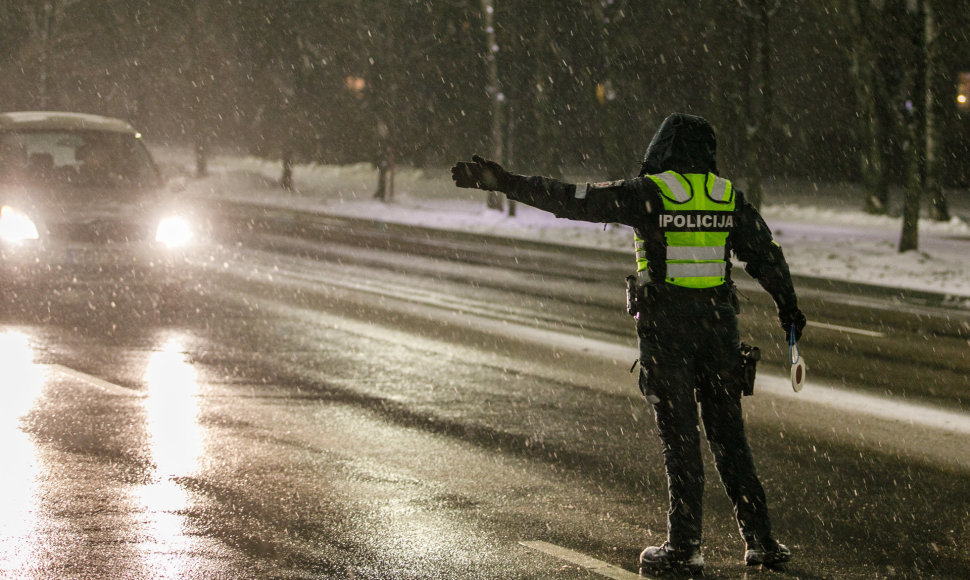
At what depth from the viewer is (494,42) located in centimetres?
2819

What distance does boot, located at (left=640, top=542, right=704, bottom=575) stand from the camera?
484 cm

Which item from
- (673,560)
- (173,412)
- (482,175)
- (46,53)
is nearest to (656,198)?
(482,175)

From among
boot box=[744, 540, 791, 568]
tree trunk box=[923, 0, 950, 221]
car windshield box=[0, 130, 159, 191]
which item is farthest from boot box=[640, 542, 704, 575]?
tree trunk box=[923, 0, 950, 221]

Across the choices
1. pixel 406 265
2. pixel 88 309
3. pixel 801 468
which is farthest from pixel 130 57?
pixel 801 468

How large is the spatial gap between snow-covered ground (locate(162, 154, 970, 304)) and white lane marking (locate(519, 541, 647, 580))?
12363 mm

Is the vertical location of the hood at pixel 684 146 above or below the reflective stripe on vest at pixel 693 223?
above

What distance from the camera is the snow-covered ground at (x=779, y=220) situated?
63.3 ft

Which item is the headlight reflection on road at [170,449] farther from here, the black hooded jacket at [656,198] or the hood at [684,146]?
the hood at [684,146]

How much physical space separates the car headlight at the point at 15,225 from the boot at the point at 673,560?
862 centimetres

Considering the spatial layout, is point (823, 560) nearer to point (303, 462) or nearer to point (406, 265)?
point (303, 462)

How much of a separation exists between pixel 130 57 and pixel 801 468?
44.7 meters

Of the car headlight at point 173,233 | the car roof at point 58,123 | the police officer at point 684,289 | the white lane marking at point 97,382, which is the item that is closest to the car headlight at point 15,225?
the car headlight at point 173,233

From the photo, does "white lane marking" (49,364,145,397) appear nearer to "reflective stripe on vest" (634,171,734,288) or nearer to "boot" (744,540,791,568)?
"reflective stripe on vest" (634,171,734,288)

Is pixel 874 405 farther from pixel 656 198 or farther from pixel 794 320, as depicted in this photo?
pixel 656 198
